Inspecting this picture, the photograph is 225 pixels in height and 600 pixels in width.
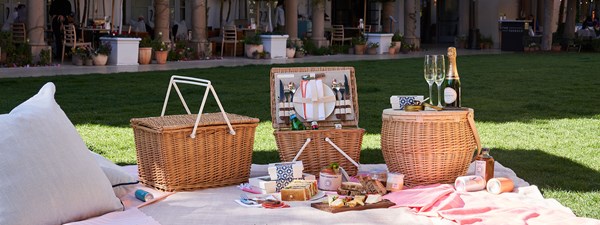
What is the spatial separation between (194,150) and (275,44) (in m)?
15.1

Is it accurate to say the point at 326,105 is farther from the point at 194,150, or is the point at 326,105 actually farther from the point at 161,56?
the point at 161,56

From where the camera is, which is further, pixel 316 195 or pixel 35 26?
pixel 35 26

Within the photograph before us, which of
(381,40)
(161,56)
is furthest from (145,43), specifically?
(381,40)

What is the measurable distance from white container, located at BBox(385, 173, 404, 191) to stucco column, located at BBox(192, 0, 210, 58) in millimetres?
14243

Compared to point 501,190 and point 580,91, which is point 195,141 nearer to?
point 501,190

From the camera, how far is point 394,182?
18.0ft

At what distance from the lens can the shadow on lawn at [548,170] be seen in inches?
228

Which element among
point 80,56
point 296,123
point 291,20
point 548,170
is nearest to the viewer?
point 296,123

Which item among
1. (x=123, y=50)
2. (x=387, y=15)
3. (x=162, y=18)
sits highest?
(x=387, y=15)

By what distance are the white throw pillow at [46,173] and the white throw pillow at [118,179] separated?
0.46 metres

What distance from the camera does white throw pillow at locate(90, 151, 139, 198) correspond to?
520 centimetres

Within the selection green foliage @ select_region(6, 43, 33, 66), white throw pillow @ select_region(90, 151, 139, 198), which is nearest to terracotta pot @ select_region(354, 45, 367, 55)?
green foliage @ select_region(6, 43, 33, 66)

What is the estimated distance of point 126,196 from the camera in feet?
17.2

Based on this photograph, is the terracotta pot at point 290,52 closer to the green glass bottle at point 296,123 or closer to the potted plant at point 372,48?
the potted plant at point 372,48
